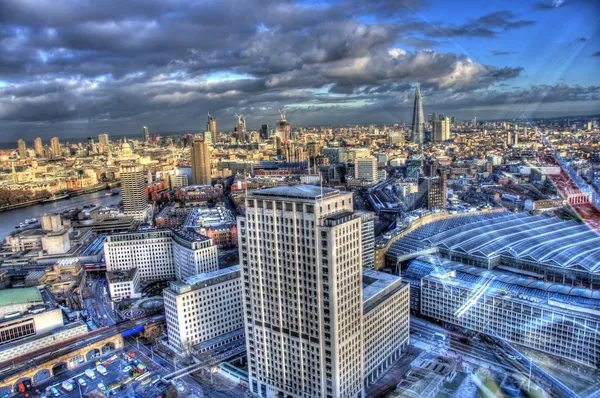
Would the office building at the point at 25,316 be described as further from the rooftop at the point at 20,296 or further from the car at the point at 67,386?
the car at the point at 67,386

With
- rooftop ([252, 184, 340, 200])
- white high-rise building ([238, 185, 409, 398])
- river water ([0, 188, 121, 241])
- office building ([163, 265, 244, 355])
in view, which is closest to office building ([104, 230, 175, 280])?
office building ([163, 265, 244, 355])

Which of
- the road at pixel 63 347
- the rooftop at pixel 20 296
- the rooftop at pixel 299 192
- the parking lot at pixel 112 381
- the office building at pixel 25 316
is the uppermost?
the rooftop at pixel 299 192

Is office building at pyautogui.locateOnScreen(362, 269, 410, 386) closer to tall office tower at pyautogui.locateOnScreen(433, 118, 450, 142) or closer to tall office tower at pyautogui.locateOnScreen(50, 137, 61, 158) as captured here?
tall office tower at pyautogui.locateOnScreen(433, 118, 450, 142)

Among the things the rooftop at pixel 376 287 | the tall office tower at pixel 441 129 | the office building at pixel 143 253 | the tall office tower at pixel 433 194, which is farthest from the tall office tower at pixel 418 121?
the office building at pixel 143 253

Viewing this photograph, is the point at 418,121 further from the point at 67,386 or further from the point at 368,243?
the point at 67,386

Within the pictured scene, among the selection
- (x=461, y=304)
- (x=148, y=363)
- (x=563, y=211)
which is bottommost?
(x=148, y=363)

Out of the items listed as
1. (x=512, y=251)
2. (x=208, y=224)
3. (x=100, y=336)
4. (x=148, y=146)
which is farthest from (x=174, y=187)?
(x=512, y=251)

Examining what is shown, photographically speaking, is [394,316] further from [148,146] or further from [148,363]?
[148,146]
